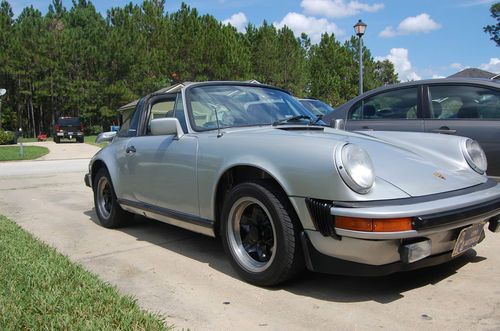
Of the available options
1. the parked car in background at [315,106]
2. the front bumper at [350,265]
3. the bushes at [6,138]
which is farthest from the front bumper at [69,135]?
the front bumper at [350,265]

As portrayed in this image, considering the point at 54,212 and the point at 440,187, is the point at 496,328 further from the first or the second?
the point at 54,212

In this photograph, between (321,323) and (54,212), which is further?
(54,212)

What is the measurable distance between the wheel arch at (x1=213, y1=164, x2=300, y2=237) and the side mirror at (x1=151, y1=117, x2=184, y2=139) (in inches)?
27.6

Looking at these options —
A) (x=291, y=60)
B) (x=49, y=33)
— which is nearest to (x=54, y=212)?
(x=291, y=60)

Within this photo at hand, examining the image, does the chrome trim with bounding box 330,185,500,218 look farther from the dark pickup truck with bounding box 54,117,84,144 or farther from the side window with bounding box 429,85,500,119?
the dark pickup truck with bounding box 54,117,84,144

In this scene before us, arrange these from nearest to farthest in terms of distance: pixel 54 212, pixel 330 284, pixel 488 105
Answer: pixel 330 284 → pixel 488 105 → pixel 54 212

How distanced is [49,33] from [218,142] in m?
46.3

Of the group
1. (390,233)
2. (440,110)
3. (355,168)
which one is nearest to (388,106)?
(440,110)

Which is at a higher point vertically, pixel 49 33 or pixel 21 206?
pixel 49 33

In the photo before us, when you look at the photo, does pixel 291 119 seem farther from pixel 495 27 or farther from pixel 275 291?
pixel 495 27

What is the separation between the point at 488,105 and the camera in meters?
5.13

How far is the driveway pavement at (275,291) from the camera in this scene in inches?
108

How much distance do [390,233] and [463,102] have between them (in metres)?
3.27

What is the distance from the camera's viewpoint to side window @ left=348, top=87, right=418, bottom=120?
18.6 ft
